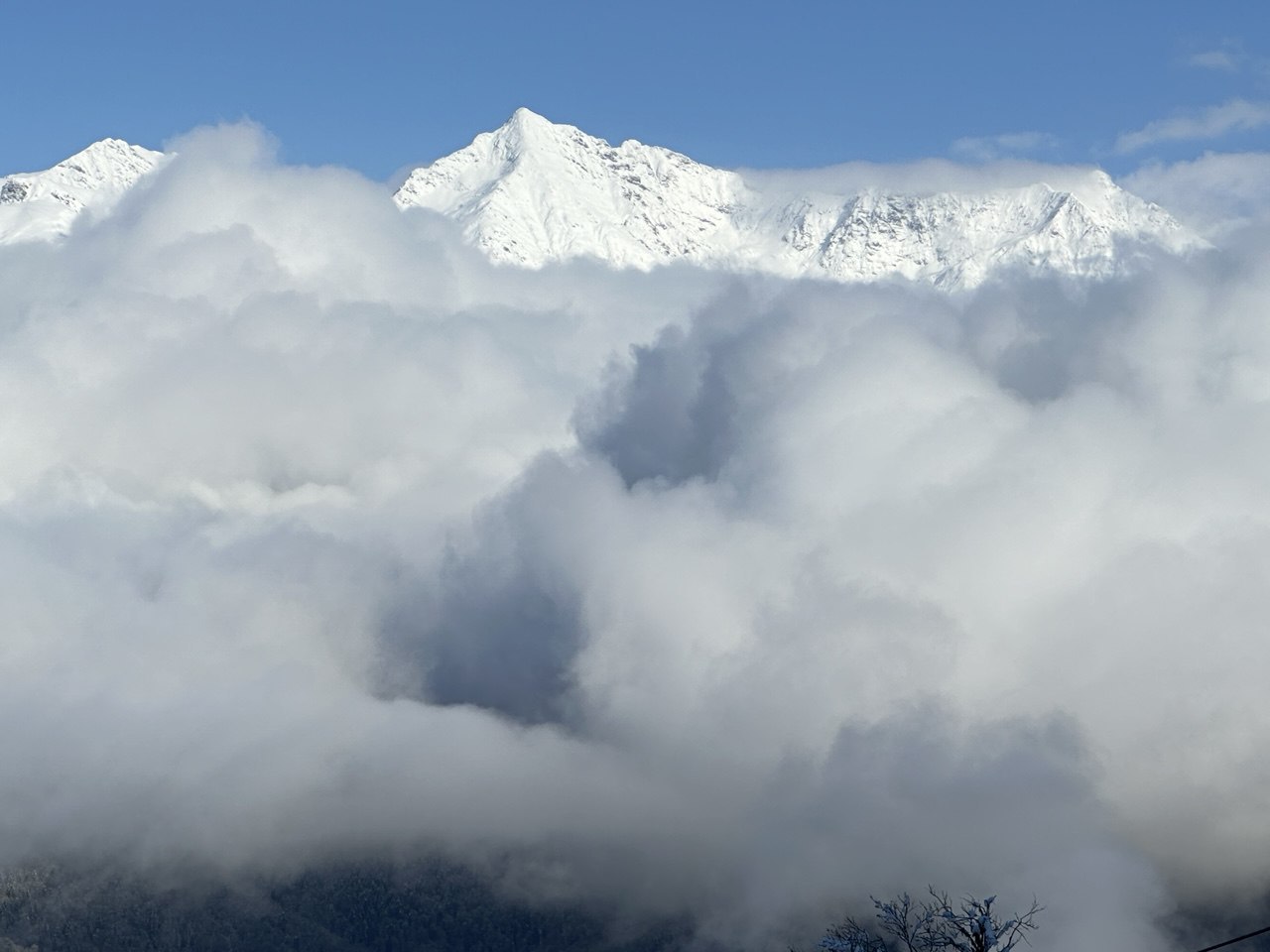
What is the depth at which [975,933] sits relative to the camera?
79.6 metres

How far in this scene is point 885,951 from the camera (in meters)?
90.9

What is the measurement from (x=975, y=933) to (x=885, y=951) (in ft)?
40.7

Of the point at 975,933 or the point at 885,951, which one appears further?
the point at 885,951
